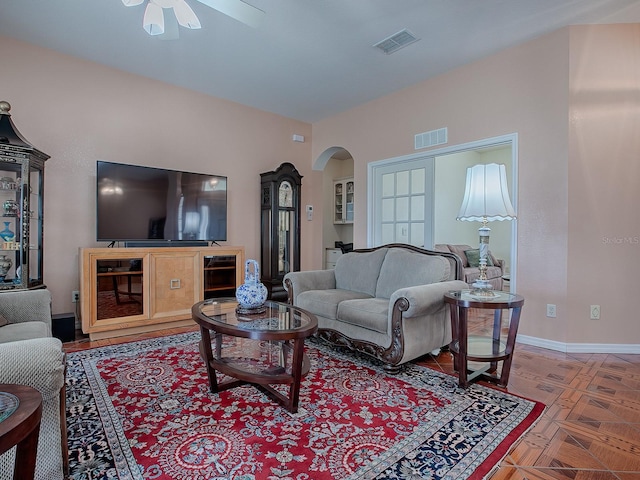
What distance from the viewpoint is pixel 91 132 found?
357cm

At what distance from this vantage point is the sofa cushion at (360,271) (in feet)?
10.7

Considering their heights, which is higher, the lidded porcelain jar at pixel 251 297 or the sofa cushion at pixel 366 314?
the lidded porcelain jar at pixel 251 297

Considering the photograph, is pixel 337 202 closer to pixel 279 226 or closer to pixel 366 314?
pixel 279 226

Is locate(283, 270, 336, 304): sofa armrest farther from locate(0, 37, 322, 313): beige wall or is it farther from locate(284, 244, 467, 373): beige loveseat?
locate(0, 37, 322, 313): beige wall

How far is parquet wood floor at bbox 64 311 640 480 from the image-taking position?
1.45m

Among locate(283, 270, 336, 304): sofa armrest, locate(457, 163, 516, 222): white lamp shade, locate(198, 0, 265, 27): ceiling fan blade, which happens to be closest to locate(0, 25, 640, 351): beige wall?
locate(457, 163, 516, 222): white lamp shade

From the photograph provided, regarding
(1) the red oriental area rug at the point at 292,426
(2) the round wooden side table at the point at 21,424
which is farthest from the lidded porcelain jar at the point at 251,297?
(2) the round wooden side table at the point at 21,424

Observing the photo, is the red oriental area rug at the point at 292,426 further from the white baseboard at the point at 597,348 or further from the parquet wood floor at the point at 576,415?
the white baseboard at the point at 597,348

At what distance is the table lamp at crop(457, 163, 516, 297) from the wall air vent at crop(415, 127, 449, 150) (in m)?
1.54

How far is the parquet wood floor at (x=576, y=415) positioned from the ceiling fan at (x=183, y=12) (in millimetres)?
2662

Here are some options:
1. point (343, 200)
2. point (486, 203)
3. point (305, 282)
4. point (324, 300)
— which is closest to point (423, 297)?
point (486, 203)

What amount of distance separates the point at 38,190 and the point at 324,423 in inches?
124

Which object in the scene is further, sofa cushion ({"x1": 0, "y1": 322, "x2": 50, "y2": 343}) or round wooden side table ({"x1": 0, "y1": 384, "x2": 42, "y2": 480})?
sofa cushion ({"x1": 0, "y1": 322, "x2": 50, "y2": 343})

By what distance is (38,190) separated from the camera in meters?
3.05
